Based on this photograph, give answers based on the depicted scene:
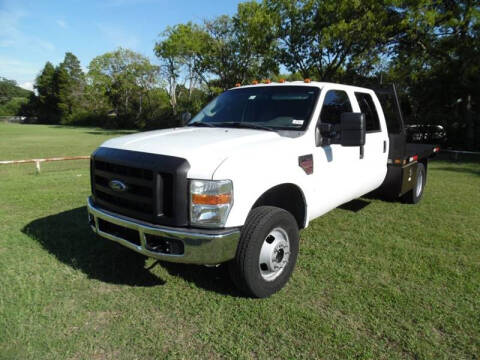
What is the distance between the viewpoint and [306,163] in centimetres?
347

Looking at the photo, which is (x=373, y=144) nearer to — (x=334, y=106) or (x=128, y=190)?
(x=334, y=106)

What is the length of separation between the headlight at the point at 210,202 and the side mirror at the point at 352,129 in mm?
1329

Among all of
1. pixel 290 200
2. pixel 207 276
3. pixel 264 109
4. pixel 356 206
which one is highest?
pixel 264 109

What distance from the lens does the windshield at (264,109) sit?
3777 mm

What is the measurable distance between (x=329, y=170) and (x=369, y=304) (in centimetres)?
139

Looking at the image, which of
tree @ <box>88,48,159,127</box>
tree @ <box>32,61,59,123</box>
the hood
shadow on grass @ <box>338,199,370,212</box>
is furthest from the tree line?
tree @ <box>32,61,59,123</box>

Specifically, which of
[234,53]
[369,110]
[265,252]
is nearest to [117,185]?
[265,252]

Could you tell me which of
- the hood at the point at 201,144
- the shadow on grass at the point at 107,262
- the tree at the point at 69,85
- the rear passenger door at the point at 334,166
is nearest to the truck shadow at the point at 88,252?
the shadow on grass at the point at 107,262

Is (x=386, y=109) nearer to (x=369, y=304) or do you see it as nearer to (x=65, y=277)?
(x=369, y=304)

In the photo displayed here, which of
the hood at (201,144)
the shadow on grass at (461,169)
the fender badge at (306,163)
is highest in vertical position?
the hood at (201,144)

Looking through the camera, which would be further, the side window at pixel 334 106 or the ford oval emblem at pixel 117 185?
the side window at pixel 334 106

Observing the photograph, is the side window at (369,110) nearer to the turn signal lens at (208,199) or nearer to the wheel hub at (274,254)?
Answer: the wheel hub at (274,254)

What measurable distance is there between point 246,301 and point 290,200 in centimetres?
106

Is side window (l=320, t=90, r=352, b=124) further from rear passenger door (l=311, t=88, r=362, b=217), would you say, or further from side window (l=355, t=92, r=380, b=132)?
side window (l=355, t=92, r=380, b=132)
